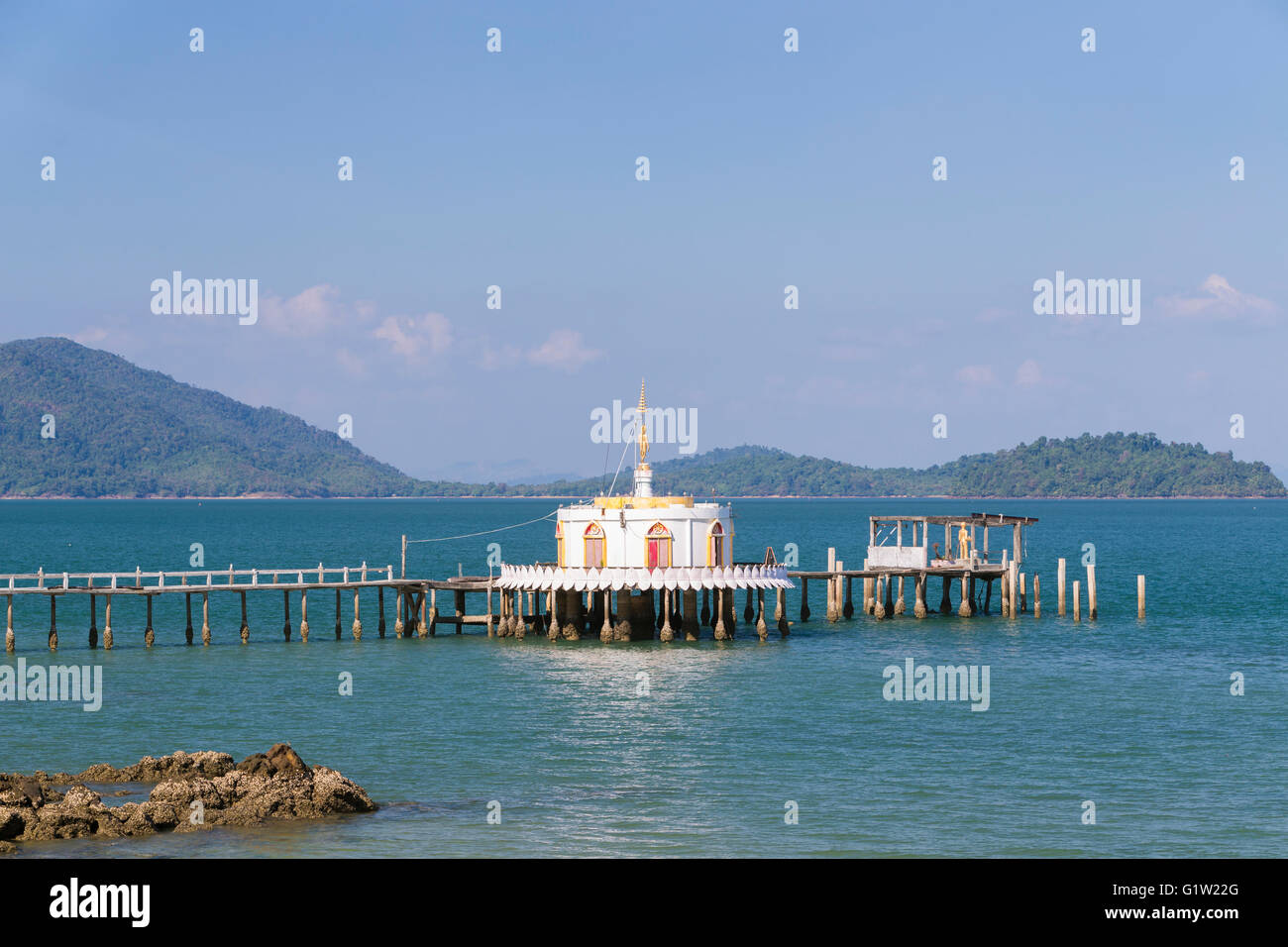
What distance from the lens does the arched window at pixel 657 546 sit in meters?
58.6

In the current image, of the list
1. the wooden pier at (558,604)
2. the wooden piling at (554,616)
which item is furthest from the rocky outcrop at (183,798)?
the wooden piling at (554,616)

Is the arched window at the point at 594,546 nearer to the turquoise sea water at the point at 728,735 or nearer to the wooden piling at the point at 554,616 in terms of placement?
the wooden piling at the point at 554,616

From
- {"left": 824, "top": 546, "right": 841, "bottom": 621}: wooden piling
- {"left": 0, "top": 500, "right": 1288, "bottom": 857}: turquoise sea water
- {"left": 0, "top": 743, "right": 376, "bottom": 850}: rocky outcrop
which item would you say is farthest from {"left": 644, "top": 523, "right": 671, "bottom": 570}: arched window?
{"left": 0, "top": 743, "right": 376, "bottom": 850}: rocky outcrop

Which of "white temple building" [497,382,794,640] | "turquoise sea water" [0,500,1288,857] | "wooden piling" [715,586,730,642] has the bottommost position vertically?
"turquoise sea water" [0,500,1288,857]

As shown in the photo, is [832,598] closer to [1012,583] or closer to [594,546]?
[1012,583]

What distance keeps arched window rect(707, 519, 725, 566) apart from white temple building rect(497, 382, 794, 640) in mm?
38

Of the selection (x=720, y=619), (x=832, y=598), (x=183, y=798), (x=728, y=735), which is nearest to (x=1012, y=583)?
(x=832, y=598)

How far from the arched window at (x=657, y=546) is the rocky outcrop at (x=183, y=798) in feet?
94.7

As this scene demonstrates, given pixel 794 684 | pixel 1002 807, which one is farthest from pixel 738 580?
pixel 1002 807

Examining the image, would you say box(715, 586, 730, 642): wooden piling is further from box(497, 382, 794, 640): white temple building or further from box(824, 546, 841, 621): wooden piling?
box(824, 546, 841, 621): wooden piling

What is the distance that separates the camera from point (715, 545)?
59.7 meters

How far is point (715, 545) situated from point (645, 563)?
295 centimetres

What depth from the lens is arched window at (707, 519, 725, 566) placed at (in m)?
59.3

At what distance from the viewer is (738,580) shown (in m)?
58.2
